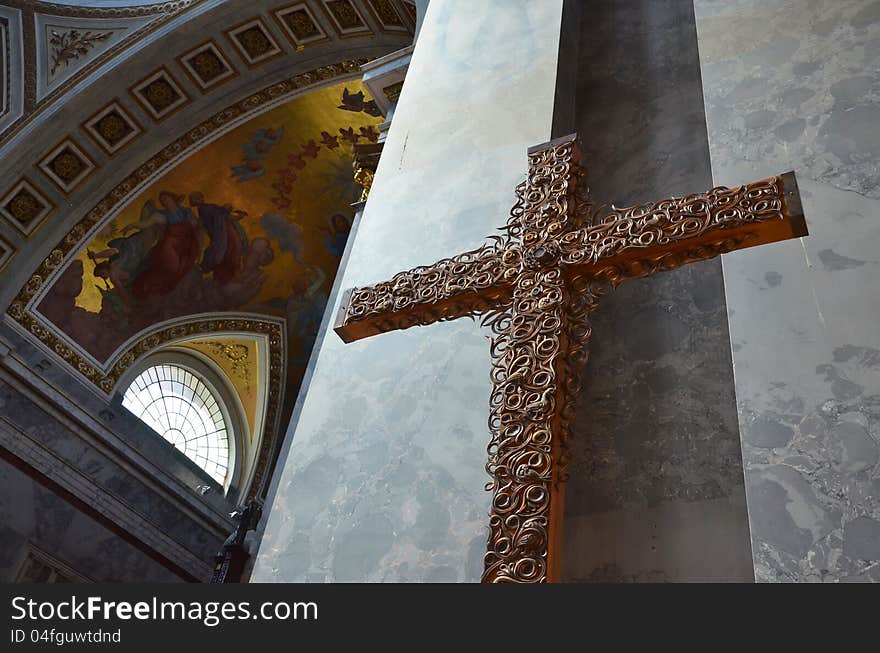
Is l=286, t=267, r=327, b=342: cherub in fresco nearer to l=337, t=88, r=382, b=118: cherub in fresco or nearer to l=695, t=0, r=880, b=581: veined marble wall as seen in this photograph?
l=337, t=88, r=382, b=118: cherub in fresco

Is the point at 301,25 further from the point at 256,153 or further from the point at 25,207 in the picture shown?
the point at 25,207

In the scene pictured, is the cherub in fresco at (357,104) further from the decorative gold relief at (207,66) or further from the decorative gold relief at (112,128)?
the decorative gold relief at (112,128)

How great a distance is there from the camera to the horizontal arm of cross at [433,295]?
2160 millimetres

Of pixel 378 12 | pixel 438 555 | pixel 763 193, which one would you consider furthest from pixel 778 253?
pixel 378 12

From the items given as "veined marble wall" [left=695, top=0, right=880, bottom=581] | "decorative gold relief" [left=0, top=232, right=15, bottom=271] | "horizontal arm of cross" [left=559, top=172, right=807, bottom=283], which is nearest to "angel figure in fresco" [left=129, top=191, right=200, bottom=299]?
"decorative gold relief" [left=0, top=232, right=15, bottom=271]

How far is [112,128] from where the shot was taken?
8.88 metres

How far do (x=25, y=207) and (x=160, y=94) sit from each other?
5.95 feet

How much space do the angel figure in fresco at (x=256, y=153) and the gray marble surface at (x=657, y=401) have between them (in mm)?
7267

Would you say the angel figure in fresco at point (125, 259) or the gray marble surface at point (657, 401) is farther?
the angel figure in fresco at point (125, 259)

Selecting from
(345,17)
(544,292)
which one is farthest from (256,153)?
(544,292)

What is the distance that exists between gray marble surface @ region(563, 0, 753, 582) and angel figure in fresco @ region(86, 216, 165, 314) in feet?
23.3

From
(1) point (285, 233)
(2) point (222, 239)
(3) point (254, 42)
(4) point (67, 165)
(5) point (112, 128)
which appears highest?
(1) point (285, 233)

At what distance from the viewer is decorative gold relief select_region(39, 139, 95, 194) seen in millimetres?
8492

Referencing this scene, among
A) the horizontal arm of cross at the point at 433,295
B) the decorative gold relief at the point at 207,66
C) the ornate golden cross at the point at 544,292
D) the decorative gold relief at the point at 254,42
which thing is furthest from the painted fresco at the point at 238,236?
the ornate golden cross at the point at 544,292
